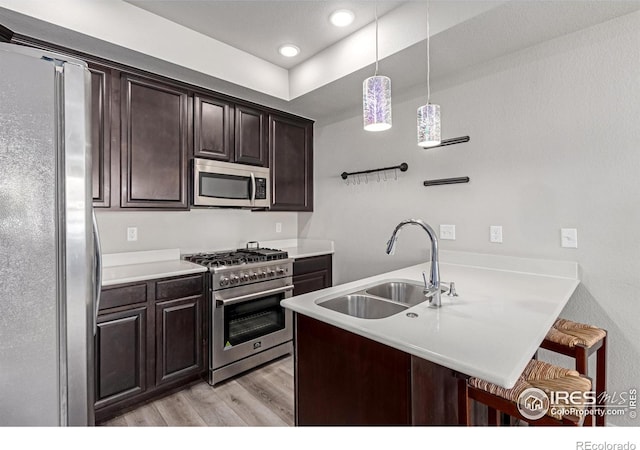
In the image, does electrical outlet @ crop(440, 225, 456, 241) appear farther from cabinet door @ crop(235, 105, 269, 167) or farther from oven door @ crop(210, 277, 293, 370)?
cabinet door @ crop(235, 105, 269, 167)

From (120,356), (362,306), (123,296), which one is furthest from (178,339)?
(362,306)

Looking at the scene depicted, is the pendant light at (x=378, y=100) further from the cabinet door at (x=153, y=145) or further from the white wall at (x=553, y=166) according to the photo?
the cabinet door at (x=153, y=145)

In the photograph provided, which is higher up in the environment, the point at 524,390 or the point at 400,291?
the point at 400,291

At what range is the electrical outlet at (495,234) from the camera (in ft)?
7.20

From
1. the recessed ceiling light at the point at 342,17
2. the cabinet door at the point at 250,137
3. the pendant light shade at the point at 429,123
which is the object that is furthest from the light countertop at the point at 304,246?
the recessed ceiling light at the point at 342,17

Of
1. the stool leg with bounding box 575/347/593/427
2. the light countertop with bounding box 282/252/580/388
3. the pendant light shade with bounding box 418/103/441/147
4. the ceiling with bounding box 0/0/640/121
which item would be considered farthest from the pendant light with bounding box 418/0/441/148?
the stool leg with bounding box 575/347/593/427

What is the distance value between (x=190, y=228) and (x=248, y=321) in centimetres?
102

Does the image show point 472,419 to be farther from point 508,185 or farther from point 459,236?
point 508,185

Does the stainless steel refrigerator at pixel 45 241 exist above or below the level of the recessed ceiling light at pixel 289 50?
below

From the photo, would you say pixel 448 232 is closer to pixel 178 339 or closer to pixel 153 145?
pixel 178 339

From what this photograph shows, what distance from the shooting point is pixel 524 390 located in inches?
43.1

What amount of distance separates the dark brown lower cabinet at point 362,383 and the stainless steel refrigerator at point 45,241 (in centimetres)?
84

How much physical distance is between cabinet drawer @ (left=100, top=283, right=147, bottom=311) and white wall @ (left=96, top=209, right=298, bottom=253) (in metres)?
0.61
